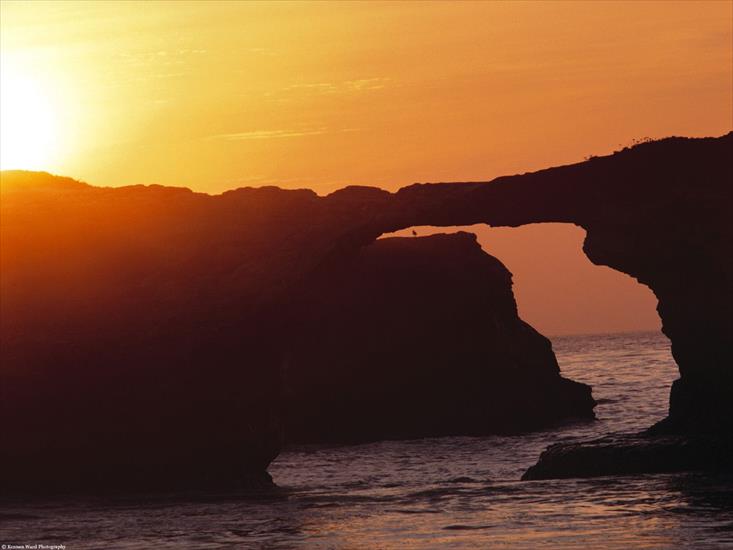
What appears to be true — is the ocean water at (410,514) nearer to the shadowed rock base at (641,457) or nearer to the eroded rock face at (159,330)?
the shadowed rock base at (641,457)

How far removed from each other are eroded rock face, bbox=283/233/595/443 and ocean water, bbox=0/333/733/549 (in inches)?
602

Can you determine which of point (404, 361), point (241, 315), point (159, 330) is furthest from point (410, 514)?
point (404, 361)

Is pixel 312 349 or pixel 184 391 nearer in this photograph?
pixel 184 391

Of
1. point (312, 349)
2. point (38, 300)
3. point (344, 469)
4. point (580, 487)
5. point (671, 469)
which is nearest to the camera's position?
point (580, 487)

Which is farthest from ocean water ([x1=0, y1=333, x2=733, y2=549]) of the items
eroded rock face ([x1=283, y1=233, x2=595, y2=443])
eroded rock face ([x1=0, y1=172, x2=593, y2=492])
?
eroded rock face ([x1=283, y1=233, x2=595, y2=443])

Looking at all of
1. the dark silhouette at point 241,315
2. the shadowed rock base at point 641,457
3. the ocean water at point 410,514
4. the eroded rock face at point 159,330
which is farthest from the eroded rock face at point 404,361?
the shadowed rock base at point 641,457

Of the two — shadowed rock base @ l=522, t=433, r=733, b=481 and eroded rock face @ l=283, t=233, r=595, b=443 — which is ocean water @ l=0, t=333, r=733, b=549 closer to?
shadowed rock base @ l=522, t=433, r=733, b=481

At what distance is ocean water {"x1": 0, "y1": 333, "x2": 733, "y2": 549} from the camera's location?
28.8 meters

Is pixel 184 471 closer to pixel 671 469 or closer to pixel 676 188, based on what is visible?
pixel 671 469

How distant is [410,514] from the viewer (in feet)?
110

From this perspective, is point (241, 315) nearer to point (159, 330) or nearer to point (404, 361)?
point (159, 330)

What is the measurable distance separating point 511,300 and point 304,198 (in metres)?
24.0

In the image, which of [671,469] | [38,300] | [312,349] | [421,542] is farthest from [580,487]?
[312,349]

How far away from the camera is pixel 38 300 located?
1781 inches
